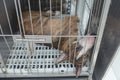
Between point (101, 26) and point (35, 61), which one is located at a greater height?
point (101, 26)

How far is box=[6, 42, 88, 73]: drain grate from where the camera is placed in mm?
1033

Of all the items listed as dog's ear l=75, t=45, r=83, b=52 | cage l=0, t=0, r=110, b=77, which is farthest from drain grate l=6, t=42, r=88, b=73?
dog's ear l=75, t=45, r=83, b=52

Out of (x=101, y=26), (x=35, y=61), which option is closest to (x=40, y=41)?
(x=35, y=61)

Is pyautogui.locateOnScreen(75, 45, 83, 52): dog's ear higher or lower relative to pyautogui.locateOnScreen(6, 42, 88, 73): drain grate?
higher

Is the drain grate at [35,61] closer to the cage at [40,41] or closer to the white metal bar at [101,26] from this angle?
the cage at [40,41]

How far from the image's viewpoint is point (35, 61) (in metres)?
1.07

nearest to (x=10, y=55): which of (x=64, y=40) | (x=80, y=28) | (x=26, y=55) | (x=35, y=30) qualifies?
(x=26, y=55)

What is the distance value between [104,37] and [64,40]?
0.86 feet

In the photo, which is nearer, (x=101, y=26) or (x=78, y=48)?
(x=101, y=26)

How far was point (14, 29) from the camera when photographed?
110 cm

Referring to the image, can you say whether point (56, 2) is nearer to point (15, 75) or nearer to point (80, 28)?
point (80, 28)

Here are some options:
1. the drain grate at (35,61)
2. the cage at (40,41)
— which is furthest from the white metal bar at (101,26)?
the drain grate at (35,61)

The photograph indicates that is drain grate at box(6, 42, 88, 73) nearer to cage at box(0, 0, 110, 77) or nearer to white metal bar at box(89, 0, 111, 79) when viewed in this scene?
cage at box(0, 0, 110, 77)

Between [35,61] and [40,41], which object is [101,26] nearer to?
[40,41]
